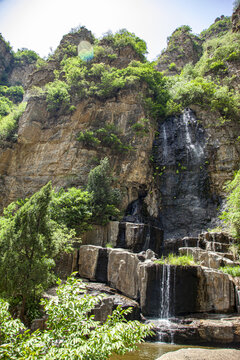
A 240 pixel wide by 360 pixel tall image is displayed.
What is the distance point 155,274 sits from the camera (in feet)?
37.5

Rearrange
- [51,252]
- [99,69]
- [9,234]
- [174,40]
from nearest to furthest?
1. [9,234]
2. [51,252]
3. [99,69]
4. [174,40]

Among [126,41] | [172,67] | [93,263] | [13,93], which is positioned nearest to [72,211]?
[93,263]

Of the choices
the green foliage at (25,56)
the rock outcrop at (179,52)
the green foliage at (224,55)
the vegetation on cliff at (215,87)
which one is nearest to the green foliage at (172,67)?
the rock outcrop at (179,52)

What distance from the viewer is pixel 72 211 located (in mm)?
16438

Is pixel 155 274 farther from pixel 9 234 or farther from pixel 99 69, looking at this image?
pixel 99 69

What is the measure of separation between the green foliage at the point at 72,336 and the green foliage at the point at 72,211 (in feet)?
41.7

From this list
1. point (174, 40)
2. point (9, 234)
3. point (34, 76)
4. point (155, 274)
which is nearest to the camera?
point (9, 234)

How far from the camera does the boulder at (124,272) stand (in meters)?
12.0

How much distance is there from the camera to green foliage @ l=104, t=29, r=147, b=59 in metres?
30.3

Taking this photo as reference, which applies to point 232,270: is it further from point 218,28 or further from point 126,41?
point 218,28

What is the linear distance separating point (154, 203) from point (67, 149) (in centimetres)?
1029

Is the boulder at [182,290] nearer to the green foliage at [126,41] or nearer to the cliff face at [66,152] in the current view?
the cliff face at [66,152]

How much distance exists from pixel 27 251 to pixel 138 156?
16399mm

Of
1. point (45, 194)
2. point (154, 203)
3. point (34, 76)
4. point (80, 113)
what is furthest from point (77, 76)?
point (45, 194)
